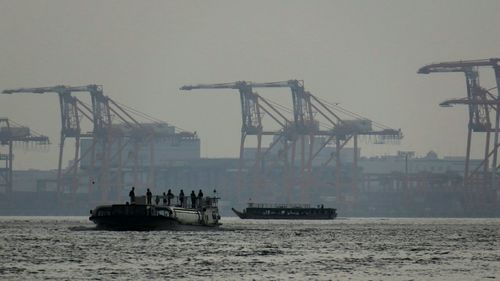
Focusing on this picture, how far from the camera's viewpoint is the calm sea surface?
72.3 meters

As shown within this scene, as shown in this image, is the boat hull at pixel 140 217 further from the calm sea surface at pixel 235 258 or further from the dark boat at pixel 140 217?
the calm sea surface at pixel 235 258

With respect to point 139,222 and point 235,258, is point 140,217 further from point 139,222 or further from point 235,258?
point 235,258

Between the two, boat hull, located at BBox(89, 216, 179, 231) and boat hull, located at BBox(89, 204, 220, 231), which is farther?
boat hull, located at BBox(89, 216, 179, 231)

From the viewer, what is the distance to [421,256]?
8944cm

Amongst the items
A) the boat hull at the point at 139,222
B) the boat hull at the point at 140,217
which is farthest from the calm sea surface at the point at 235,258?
the boat hull at the point at 140,217

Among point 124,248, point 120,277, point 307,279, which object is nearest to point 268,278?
point 307,279

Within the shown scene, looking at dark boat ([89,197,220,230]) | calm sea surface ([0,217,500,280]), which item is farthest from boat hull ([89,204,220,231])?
calm sea surface ([0,217,500,280])

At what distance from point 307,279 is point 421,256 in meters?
21.3

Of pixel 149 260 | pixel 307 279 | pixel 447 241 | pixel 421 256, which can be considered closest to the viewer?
pixel 307 279

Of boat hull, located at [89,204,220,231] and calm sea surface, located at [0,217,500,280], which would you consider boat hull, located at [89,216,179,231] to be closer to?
boat hull, located at [89,204,220,231]

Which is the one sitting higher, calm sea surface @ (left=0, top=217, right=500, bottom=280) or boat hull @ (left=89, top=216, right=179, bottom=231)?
boat hull @ (left=89, top=216, right=179, bottom=231)

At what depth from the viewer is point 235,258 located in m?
84.9

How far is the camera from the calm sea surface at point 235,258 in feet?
237

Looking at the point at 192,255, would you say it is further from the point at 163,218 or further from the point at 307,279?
the point at 163,218
